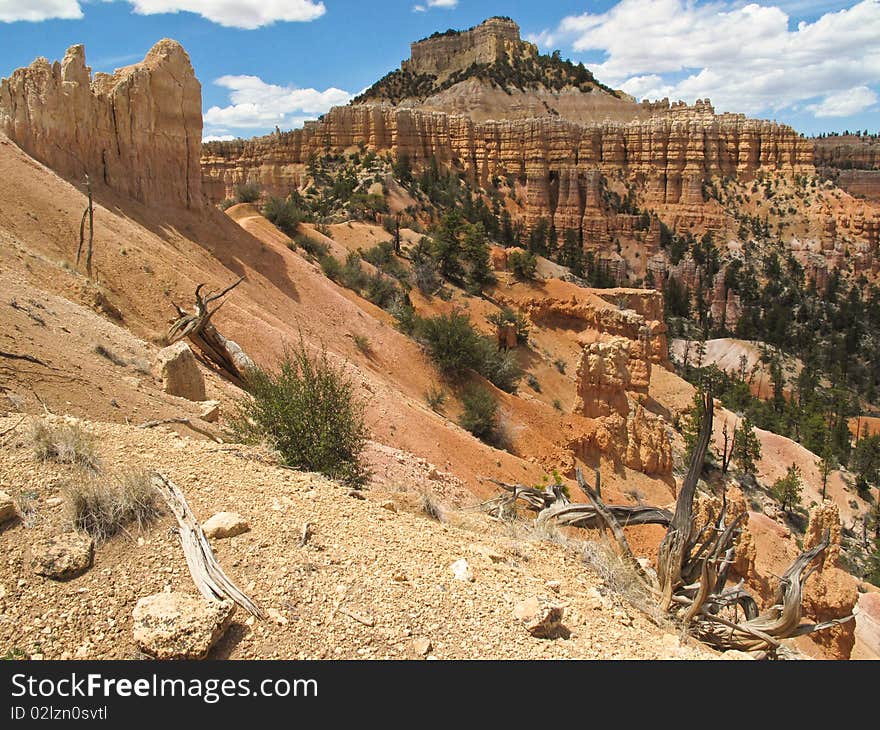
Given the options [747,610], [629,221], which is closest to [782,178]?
[629,221]

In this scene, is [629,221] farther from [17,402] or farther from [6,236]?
[17,402]

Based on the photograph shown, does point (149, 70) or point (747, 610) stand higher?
point (149, 70)

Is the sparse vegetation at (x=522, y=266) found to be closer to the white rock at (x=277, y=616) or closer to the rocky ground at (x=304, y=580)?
the rocky ground at (x=304, y=580)

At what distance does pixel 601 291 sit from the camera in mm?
31938

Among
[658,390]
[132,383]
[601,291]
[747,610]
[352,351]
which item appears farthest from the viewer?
[601,291]

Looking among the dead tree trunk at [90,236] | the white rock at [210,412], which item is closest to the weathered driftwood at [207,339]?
the dead tree trunk at [90,236]

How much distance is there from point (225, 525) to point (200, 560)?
1.50 ft

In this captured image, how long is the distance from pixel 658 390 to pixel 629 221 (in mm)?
36526

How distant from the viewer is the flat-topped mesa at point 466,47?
82688 mm

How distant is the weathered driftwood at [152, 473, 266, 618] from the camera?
3.76m

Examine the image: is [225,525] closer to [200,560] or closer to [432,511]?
[200,560]

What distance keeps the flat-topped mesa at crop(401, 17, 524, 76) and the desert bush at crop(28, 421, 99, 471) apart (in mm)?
85629

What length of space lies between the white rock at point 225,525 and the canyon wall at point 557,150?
49407 mm

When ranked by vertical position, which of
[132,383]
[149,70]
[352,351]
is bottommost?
[352,351]
